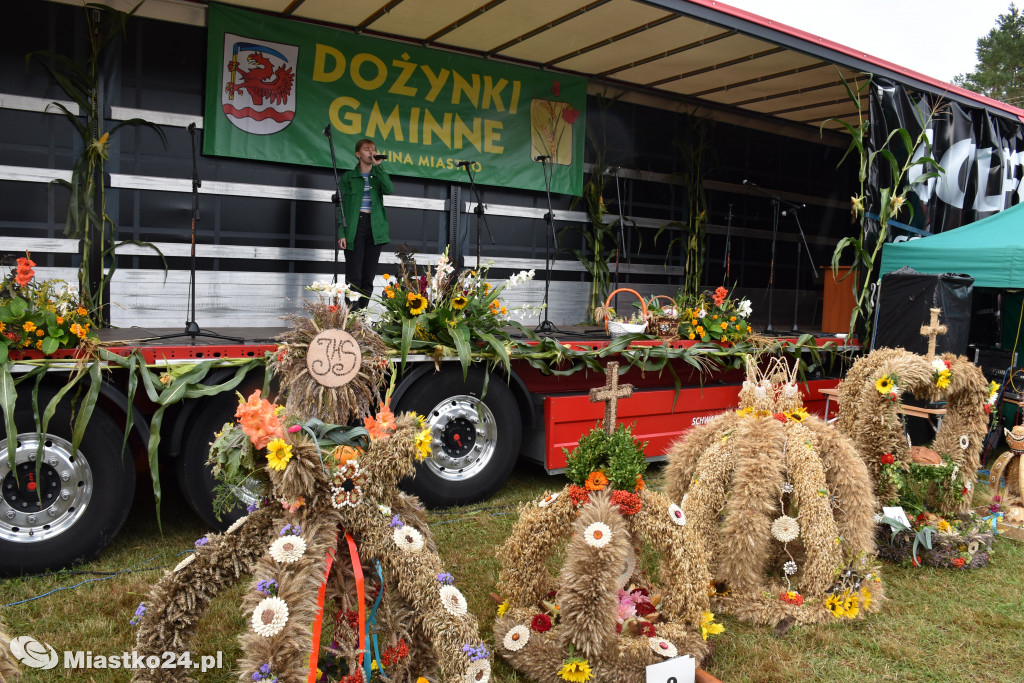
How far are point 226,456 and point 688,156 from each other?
791 centimetres

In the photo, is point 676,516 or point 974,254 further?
point 974,254

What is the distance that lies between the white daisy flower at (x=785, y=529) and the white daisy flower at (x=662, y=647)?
1.12 metres

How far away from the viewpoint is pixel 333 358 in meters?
2.46

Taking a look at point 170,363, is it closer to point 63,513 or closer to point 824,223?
point 63,513

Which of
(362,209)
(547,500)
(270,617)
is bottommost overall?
(270,617)

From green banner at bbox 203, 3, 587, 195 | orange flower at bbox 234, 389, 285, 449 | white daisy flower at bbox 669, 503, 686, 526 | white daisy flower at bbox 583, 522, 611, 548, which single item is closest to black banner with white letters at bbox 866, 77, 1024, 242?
green banner at bbox 203, 3, 587, 195

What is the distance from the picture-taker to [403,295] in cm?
502

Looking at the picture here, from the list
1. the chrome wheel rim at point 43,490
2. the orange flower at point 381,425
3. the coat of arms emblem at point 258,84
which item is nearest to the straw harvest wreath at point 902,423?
the orange flower at point 381,425

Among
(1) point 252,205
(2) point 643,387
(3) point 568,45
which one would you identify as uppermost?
(3) point 568,45

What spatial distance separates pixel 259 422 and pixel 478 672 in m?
1.06

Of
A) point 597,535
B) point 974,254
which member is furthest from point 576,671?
point 974,254

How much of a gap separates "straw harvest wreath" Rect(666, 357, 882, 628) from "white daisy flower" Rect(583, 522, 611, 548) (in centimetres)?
107

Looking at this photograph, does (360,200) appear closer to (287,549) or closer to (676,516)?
(676,516)

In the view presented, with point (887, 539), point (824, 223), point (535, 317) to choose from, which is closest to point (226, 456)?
point (887, 539)
